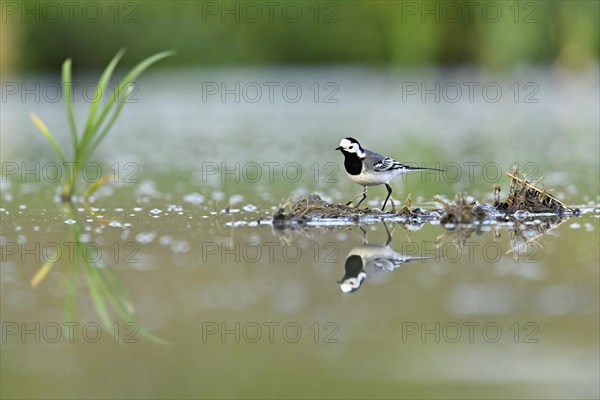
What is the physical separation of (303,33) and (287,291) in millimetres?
22928

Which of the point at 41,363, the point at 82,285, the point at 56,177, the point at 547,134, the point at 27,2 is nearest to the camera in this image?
the point at 41,363

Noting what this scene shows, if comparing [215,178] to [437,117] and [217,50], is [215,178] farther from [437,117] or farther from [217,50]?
[217,50]

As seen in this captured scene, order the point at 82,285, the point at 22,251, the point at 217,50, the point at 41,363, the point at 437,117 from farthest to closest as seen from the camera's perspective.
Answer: the point at 217,50, the point at 437,117, the point at 22,251, the point at 82,285, the point at 41,363

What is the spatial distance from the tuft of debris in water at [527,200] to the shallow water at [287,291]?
0.24m

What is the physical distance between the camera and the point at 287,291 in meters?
5.36

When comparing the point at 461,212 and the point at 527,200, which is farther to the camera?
the point at 527,200

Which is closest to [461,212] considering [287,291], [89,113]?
[287,291]

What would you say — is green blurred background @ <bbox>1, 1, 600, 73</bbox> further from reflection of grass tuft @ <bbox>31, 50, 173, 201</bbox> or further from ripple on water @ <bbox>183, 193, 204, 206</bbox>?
reflection of grass tuft @ <bbox>31, 50, 173, 201</bbox>

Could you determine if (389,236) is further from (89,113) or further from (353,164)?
(89,113)

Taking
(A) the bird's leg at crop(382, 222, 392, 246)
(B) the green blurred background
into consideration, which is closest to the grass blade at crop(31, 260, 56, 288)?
(A) the bird's leg at crop(382, 222, 392, 246)

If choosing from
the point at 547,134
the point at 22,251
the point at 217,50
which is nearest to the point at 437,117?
the point at 547,134

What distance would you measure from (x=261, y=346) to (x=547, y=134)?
35.6 feet

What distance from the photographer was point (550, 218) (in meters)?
7.55

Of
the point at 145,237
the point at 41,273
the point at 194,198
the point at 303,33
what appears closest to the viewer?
the point at 41,273
